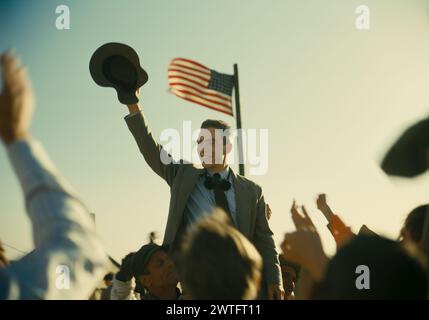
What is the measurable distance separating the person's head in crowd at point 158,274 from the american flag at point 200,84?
5172 mm

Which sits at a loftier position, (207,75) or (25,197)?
(207,75)

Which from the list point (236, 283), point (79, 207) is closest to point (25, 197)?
point (79, 207)

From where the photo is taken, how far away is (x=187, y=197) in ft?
15.4

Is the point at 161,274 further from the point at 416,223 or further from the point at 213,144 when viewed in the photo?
the point at 416,223

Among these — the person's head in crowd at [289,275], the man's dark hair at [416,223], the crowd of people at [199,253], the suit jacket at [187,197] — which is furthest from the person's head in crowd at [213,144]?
the person's head in crowd at [289,275]

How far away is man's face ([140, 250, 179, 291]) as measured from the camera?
15.4 ft

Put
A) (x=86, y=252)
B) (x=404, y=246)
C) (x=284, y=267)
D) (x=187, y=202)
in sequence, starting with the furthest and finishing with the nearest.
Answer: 1. (x=284, y=267)
2. (x=187, y=202)
3. (x=404, y=246)
4. (x=86, y=252)

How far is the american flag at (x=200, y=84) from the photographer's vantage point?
985 centimetres

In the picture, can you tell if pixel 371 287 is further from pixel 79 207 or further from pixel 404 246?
pixel 79 207

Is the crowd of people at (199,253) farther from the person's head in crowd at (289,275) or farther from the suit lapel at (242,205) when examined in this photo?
the person's head in crowd at (289,275)

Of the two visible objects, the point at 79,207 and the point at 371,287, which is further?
the point at 371,287
